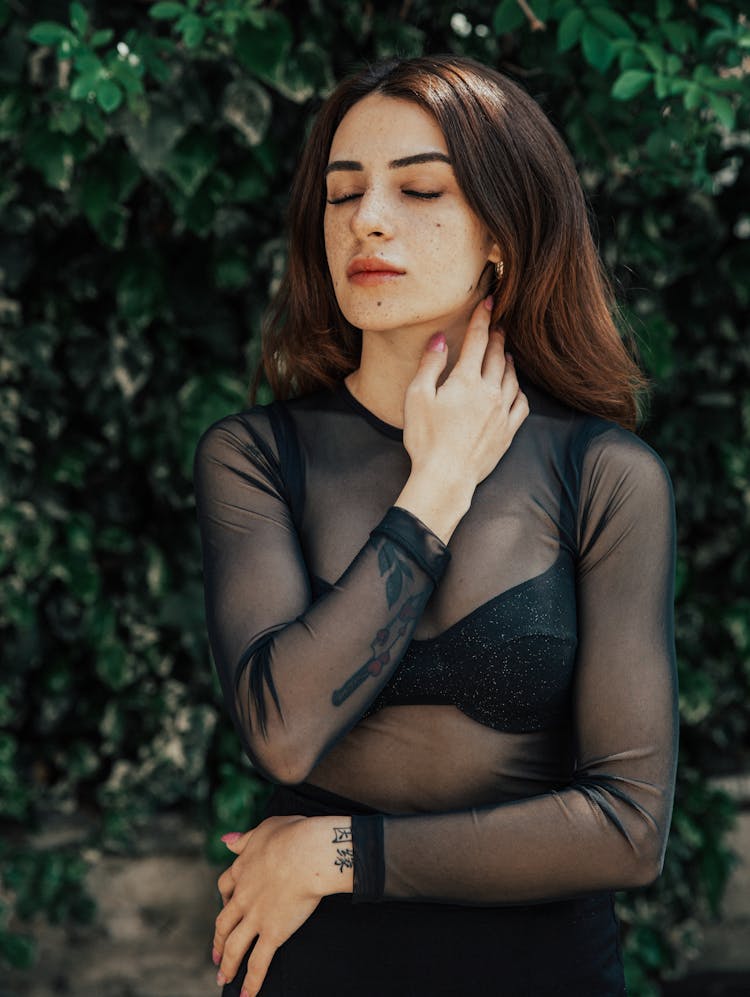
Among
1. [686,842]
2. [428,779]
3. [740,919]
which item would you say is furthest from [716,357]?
[428,779]

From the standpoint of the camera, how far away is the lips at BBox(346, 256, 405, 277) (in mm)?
1606

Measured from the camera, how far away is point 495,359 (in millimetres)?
1698

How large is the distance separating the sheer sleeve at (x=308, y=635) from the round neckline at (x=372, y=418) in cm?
19

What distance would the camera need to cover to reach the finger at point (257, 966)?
5.12 feet

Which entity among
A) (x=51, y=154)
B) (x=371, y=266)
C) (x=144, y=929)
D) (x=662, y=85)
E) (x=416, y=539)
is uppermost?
(x=662, y=85)

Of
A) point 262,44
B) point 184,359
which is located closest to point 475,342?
point 262,44

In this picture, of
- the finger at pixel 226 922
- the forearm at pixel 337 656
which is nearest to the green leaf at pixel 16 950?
the finger at pixel 226 922

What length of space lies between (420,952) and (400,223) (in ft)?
2.99

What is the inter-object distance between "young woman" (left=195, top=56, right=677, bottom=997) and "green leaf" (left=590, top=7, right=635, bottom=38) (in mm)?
651

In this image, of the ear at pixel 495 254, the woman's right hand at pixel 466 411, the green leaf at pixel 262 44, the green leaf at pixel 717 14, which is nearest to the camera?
the woman's right hand at pixel 466 411

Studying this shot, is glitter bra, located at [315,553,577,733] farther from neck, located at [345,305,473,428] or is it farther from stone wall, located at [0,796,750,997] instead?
stone wall, located at [0,796,750,997]

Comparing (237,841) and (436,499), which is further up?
(436,499)

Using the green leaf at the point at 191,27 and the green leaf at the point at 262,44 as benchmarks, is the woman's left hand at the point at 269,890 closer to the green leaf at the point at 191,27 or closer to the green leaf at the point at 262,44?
the green leaf at the point at 191,27

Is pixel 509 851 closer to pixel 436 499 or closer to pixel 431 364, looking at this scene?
pixel 436 499
